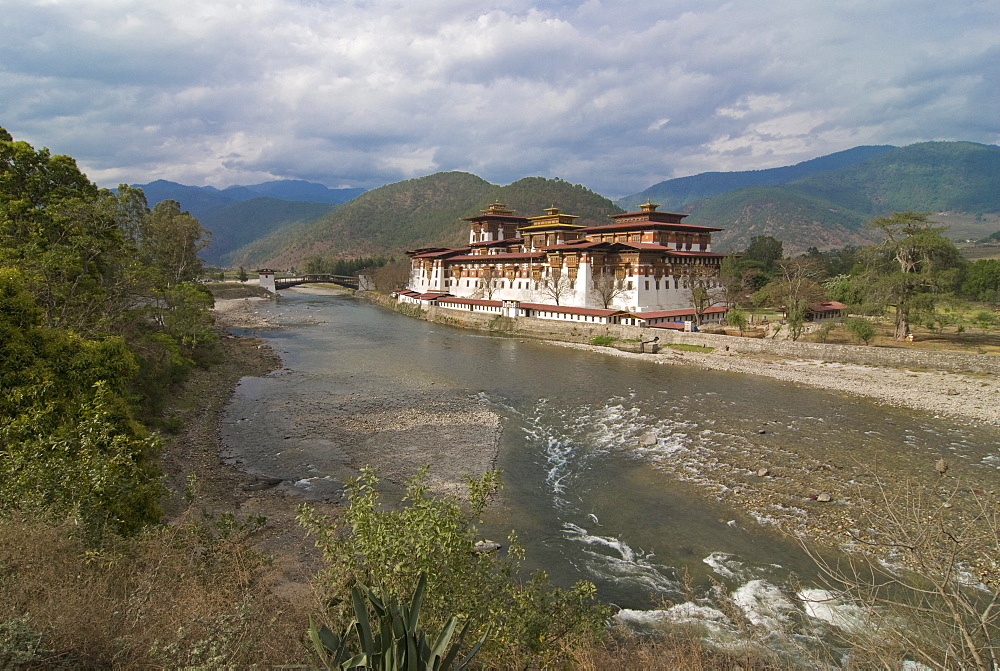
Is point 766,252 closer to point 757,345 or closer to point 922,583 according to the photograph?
point 757,345

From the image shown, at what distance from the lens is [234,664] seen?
4211mm

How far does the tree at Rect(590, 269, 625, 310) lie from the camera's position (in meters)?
41.0

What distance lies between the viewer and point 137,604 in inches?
209

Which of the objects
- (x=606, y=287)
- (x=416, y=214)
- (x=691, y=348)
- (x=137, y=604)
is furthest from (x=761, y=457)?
(x=416, y=214)

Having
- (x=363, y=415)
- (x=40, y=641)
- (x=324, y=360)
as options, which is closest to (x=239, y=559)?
(x=40, y=641)

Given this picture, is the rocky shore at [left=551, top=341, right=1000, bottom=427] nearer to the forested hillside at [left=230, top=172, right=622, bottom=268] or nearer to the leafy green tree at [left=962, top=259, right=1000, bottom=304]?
the leafy green tree at [left=962, top=259, right=1000, bottom=304]

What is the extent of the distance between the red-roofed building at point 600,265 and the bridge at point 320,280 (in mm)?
35606

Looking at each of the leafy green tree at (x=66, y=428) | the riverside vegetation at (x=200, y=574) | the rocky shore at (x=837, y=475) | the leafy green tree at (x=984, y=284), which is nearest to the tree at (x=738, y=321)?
the rocky shore at (x=837, y=475)

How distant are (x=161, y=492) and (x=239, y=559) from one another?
275 centimetres

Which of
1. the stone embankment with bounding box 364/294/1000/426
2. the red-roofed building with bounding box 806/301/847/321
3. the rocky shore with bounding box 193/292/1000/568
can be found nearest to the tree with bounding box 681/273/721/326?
the red-roofed building with bounding box 806/301/847/321

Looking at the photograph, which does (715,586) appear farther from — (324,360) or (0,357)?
(324,360)

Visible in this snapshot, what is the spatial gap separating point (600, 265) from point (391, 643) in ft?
127

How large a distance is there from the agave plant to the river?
557 cm

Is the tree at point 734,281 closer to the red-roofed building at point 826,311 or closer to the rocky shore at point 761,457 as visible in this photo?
the red-roofed building at point 826,311
